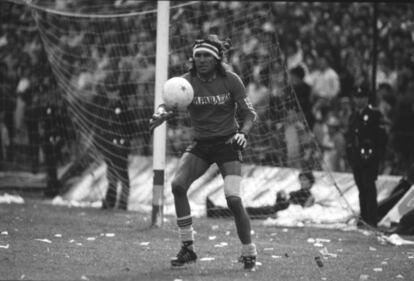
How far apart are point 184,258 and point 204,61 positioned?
6.15ft

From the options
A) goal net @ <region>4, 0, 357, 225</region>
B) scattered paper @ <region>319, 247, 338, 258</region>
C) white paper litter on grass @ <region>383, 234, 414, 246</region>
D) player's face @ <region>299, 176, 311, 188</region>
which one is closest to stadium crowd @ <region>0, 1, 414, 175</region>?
goal net @ <region>4, 0, 357, 225</region>

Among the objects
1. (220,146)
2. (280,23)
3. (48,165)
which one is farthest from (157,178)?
(280,23)

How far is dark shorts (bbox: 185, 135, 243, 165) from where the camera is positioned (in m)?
7.96

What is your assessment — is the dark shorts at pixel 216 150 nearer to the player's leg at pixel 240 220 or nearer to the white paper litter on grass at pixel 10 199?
the player's leg at pixel 240 220

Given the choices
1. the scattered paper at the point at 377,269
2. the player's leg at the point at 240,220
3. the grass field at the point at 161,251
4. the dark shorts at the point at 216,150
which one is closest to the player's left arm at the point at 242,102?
the dark shorts at the point at 216,150

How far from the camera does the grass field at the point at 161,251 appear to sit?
739 centimetres

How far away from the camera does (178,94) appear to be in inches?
309

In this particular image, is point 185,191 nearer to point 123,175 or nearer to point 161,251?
point 161,251

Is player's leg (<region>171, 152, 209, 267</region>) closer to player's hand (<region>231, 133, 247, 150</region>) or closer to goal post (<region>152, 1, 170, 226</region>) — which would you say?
player's hand (<region>231, 133, 247, 150</region>)

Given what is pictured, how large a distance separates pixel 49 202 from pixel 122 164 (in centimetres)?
172

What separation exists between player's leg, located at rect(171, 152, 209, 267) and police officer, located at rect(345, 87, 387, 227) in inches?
190

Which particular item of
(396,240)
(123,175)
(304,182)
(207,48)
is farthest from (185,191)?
(123,175)

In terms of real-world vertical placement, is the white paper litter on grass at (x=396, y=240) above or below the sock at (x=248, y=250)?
below

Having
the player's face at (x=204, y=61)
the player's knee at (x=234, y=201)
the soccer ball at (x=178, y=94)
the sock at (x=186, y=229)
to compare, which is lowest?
the sock at (x=186, y=229)
